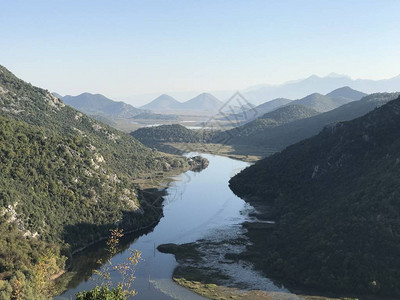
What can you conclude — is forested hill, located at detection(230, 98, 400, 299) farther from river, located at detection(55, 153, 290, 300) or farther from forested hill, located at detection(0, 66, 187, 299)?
forested hill, located at detection(0, 66, 187, 299)

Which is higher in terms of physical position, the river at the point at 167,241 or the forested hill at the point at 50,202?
the forested hill at the point at 50,202

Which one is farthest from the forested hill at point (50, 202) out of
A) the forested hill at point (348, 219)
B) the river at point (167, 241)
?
the forested hill at point (348, 219)

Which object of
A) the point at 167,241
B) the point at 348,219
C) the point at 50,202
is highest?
the point at 50,202

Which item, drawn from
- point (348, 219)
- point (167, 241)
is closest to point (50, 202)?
point (167, 241)

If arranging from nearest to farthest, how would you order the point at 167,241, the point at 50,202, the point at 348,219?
the point at 348,219, the point at 50,202, the point at 167,241

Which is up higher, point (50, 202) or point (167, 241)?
point (50, 202)

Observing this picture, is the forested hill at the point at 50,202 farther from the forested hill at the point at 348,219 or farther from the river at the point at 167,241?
the forested hill at the point at 348,219

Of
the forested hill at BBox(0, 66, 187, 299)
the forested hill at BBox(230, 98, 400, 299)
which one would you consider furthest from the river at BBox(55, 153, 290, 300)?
the forested hill at BBox(230, 98, 400, 299)

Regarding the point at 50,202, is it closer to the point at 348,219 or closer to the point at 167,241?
the point at 167,241

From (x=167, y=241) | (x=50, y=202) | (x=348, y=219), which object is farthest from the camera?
(x=167, y=241)
